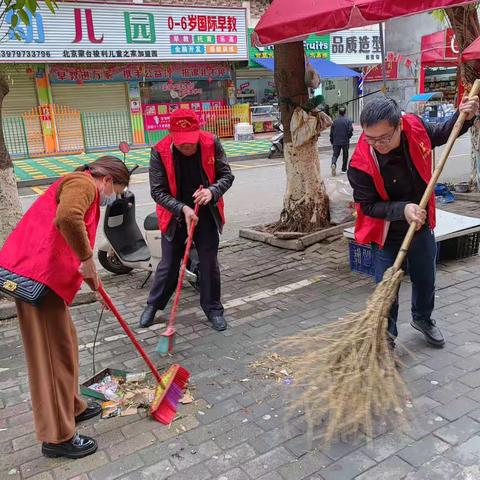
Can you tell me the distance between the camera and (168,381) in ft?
10.0

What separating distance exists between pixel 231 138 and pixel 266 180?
869 centimetres

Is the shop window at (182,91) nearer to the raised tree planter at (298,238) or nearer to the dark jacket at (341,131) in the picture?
the dark jacket at (341,131)

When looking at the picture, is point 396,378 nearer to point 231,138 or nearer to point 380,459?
point 380,459

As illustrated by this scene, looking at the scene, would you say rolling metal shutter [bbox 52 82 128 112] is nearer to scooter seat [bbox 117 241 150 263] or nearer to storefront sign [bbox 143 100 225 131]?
storefront sign [bbox 143 100 225 131]

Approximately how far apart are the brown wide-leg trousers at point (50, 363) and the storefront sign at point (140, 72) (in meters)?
16.3

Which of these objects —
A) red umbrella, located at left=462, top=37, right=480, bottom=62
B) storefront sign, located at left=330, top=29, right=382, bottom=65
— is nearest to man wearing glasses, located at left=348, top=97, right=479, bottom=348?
red umbrella, located at left=462, top=37, right=480, bottom=62

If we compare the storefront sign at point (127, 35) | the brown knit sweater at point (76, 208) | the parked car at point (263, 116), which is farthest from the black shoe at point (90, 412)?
the parked car at point (263, 116)

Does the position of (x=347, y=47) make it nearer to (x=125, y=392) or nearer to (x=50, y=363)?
(x=125, y=392)

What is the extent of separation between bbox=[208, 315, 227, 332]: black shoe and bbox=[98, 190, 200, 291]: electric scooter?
77 cm

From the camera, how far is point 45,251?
242cm

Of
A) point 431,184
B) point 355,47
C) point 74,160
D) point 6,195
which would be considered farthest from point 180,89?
point 431,184

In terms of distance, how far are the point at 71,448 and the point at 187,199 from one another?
6.69 ft

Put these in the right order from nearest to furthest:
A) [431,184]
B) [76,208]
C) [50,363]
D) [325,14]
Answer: [76,208] < [50,363] < [431,184] < [325,14]

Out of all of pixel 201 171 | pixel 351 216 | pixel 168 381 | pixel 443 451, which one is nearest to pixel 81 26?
pixel 351 216
